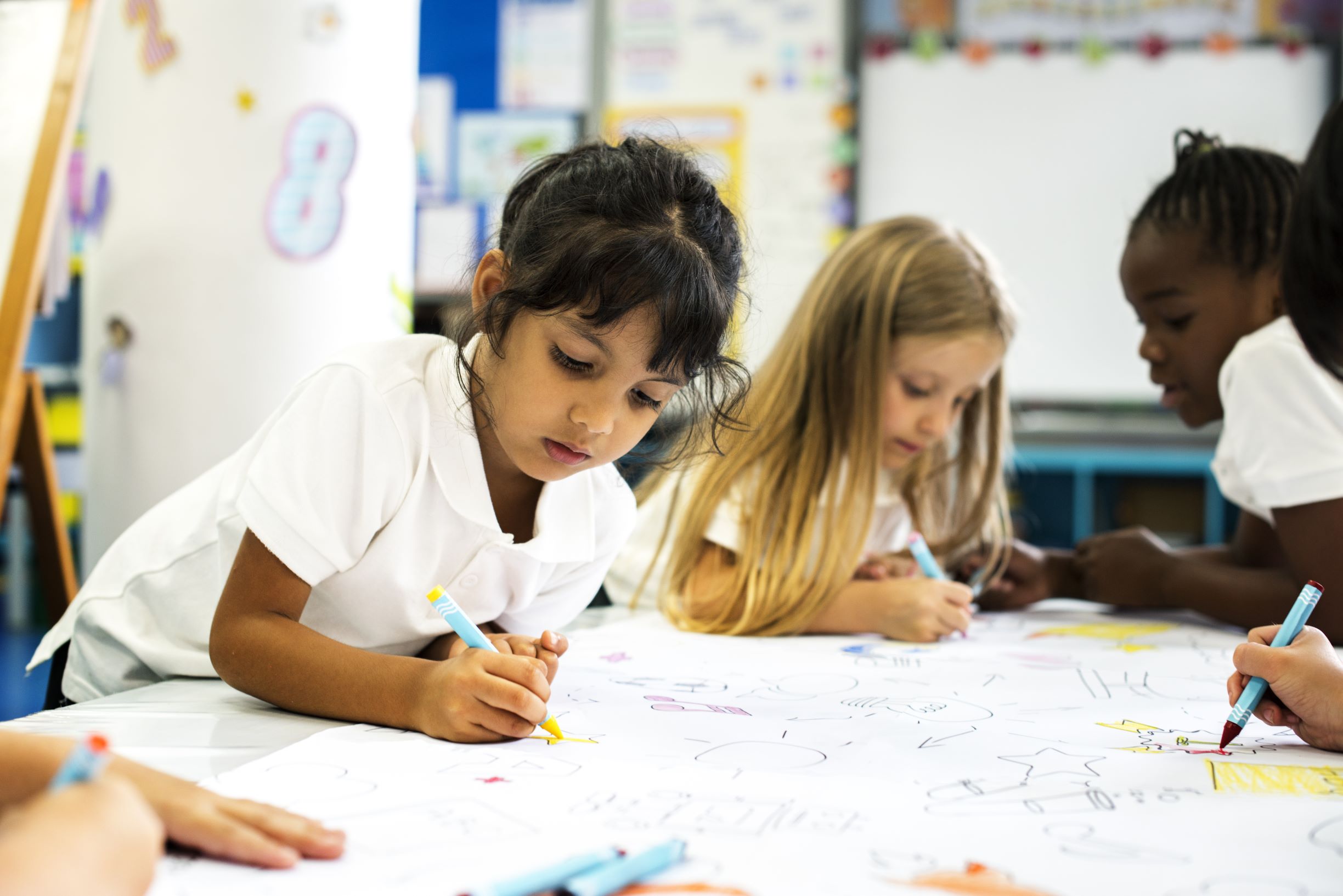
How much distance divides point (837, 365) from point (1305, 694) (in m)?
0.66

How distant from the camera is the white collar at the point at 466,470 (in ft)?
2.67

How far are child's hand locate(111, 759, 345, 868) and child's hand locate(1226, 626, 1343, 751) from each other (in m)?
0.56

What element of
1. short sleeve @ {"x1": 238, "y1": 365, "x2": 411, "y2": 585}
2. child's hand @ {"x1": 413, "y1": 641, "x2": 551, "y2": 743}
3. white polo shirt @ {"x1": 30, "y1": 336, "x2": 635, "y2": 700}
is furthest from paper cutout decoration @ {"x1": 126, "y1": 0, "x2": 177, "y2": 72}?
child's hand @ {"x1": 413, "y1": 641, "x2": 551, "y2": 743}

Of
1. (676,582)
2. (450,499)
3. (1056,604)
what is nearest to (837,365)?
(676,582)

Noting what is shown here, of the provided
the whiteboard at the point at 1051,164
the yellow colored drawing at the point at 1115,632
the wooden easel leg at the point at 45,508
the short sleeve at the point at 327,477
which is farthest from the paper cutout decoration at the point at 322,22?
the whiteboard at the point at 1051,164

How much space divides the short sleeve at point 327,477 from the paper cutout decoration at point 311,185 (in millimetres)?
557

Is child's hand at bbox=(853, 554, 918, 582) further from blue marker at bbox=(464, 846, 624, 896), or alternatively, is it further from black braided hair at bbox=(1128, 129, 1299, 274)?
blue marker at bbox=(464, 846, 624, 896)

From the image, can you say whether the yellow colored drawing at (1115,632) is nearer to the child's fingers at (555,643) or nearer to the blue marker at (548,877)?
the child's fingers at (555,643)

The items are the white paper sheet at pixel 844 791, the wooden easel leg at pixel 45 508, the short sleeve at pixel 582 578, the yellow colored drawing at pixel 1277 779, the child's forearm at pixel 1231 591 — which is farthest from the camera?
the wooden easel leg at pixel 45 508

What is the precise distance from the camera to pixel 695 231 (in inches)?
31.3

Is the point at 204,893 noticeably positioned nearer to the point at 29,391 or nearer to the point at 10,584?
Answer: the point at 29,391

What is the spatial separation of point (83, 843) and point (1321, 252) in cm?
65

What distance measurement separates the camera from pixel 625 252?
0.75 metres

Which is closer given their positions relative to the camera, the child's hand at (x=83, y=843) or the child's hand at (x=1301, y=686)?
the child's hand at (x=83, y=843)
